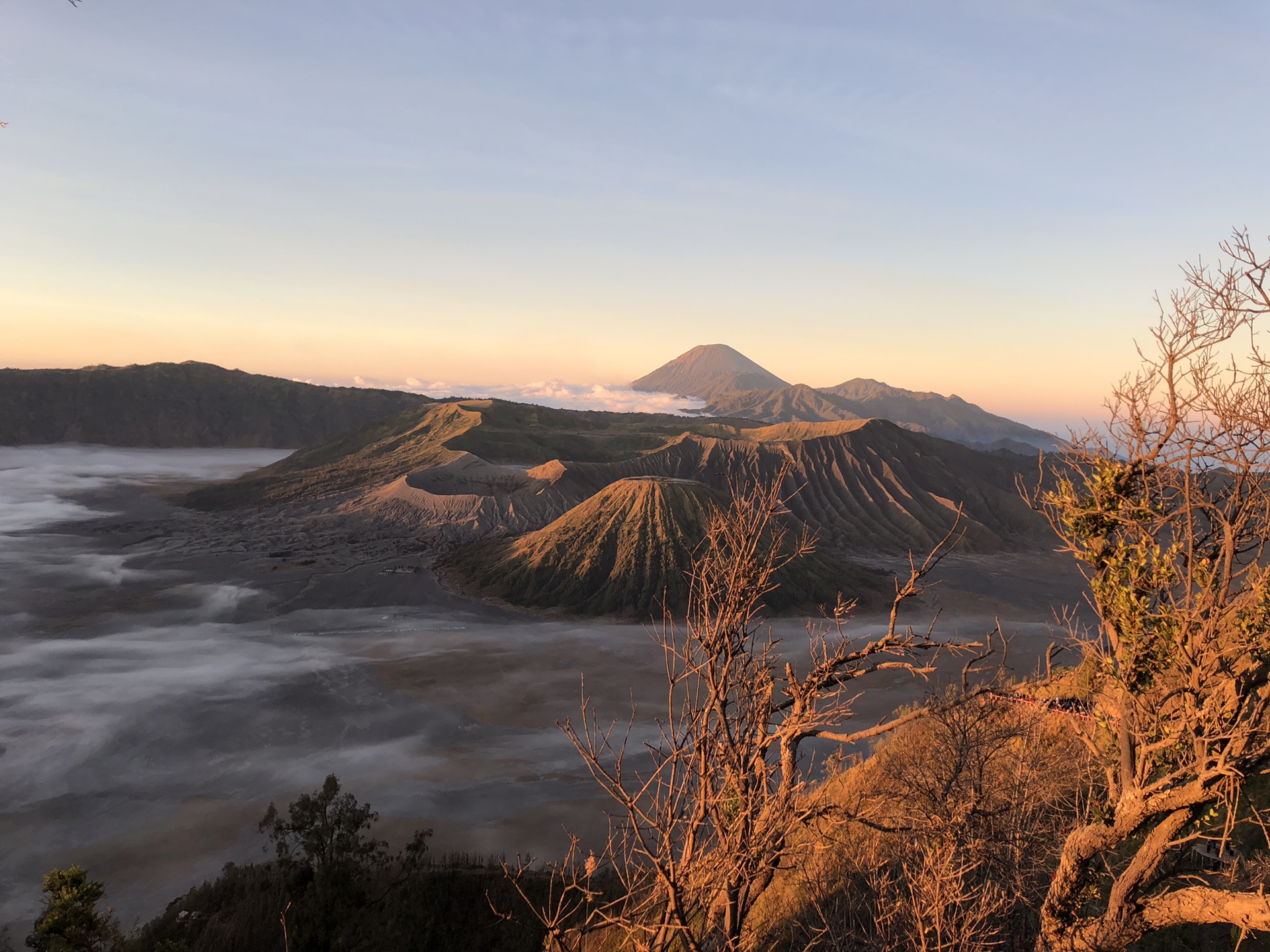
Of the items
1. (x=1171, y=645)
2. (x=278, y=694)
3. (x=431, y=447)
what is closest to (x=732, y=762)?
(x=1171, y=645)

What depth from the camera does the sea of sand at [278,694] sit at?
20.2 meters

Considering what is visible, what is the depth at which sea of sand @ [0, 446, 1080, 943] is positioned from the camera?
2017cm

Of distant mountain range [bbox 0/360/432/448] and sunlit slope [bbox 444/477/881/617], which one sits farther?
distant mountain range [bbox 0/360/432/448]

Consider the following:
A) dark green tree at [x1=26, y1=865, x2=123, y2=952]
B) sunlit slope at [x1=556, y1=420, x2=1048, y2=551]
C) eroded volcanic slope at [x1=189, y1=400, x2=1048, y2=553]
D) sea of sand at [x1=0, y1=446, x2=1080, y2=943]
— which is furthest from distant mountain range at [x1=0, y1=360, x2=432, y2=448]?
dark green tree at [x1=26, y1=865, x2=123, y2=952]

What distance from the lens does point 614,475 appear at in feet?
250

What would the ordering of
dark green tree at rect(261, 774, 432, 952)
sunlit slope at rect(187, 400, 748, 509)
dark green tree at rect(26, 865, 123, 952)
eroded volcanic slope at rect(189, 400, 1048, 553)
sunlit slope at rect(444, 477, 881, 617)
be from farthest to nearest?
1. sunlit slope at rect(187, 400, 748, 509)
2. eroded volcanic slope at rect(189, 400, 1048, 553)
3. sunlit slope at rect(444, 477, 881, 617)
4. dark green tree at rect(261, 774, 432, 952)
5. dark green tree at rect(26, 865, 123, 952)

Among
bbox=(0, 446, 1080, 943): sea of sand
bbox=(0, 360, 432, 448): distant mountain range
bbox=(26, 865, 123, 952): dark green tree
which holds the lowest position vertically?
bbox=(0, 446, 1080, 943): sea of sand

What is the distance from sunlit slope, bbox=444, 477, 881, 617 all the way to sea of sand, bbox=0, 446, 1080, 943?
2861mm

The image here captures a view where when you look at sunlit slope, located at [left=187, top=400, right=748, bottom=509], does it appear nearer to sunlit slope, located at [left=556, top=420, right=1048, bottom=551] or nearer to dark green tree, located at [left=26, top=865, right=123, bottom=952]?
sunlit slope, located at [left=556, top=420, right=1048, bottom=551]

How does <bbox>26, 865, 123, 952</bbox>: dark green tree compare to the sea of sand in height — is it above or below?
above

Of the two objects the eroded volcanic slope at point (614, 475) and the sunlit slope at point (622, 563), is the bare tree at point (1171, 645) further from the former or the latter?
the eroded volcanic slope at point (614, 475)

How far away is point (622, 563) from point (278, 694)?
75.3 ft

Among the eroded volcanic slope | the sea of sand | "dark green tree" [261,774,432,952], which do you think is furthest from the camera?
the eroded volcanic slope

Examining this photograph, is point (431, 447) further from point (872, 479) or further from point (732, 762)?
point (732, 762)
